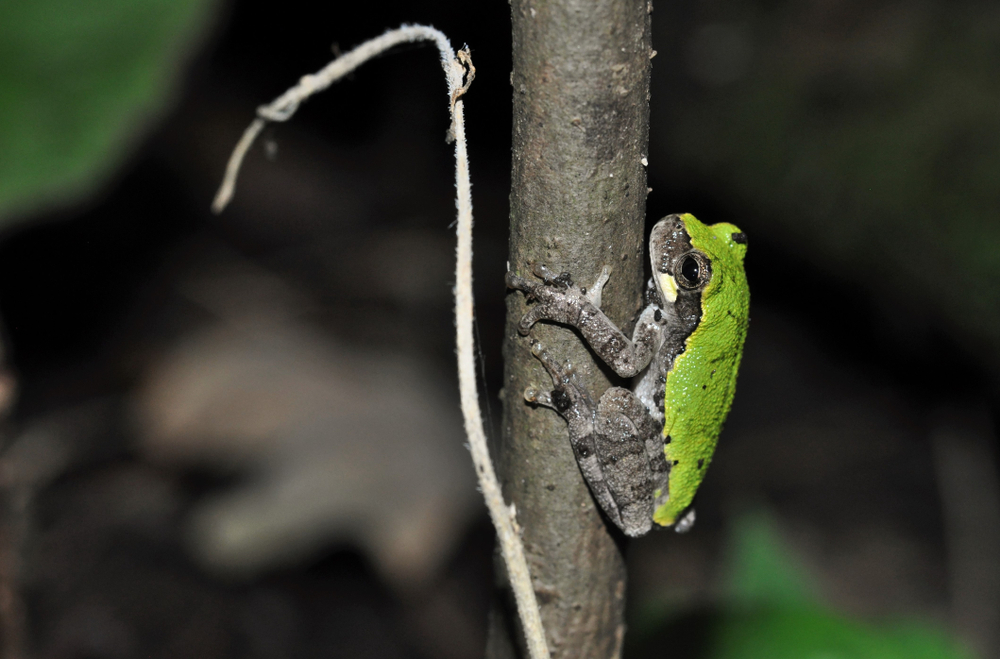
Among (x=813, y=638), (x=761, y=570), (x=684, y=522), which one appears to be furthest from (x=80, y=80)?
(x=761, y=570)

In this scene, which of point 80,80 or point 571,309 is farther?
point 80,80

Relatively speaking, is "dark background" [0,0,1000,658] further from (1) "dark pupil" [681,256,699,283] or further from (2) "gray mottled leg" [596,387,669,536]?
(1) "dark pupil" [681,256,699,283]

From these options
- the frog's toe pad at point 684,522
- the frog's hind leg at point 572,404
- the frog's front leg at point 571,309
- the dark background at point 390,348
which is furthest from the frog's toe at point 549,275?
the dark background at point 390,348

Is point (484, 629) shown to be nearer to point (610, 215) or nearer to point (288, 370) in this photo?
point (288, 370)

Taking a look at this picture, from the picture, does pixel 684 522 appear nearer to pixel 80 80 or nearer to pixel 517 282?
pixel 517 282

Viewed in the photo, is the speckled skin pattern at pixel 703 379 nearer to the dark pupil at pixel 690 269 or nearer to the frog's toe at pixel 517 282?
the dark pupil at pixel 690 269

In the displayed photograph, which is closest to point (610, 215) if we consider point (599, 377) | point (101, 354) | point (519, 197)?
point (519, 197)

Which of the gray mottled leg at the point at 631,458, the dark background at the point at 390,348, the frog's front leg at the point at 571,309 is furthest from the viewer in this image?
the dark background at the point at 390,348
